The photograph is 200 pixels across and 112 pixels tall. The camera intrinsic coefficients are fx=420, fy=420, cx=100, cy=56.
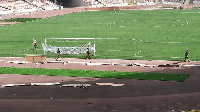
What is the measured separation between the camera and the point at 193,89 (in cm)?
2419

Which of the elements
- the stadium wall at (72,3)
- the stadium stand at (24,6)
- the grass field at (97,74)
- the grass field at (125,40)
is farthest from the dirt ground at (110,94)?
the stadium wall at (72,3)

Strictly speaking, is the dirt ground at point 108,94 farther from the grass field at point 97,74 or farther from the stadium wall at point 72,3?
the stadium wall at point 72,3

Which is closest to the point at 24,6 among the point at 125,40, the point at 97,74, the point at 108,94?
the point at 125,40

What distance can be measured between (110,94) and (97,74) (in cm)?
591

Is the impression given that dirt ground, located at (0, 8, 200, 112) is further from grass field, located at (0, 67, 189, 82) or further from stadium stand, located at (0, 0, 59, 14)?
stadium stand, located at (0, 0, 59, 14)

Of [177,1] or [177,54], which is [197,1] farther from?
[177,54]

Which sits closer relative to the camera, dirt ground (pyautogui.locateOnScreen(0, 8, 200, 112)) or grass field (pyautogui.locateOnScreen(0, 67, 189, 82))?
dirt ground (pyautogui.locateOnScreen(0, 8, 200, 112))

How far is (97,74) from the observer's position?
95.8 ft

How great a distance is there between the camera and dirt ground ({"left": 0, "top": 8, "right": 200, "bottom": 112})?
66.4 feet

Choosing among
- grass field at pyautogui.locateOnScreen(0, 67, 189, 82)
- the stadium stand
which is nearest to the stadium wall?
the stadium stand

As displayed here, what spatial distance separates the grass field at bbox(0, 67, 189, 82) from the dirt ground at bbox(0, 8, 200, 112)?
3.01 ft

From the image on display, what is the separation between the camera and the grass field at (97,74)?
90.7 ft

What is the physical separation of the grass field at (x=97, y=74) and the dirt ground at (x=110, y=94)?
917mm

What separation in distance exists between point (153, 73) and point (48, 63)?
9.15 m
